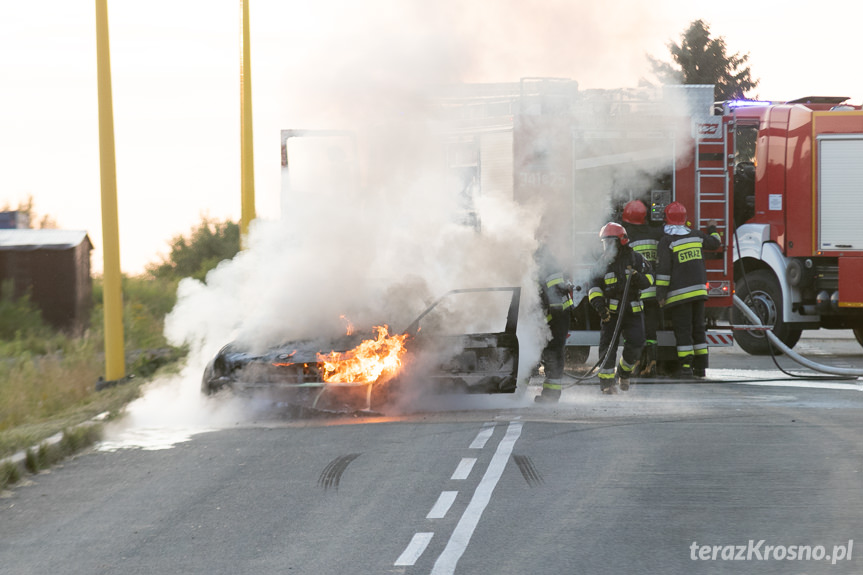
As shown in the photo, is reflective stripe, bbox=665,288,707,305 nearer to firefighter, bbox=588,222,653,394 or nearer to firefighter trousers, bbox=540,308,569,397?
firefighter, bbox=588,222,653,394

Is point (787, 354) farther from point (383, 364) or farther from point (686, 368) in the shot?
point (383, 364)

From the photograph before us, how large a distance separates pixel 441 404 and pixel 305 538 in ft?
16.0

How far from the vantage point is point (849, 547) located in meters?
5.29

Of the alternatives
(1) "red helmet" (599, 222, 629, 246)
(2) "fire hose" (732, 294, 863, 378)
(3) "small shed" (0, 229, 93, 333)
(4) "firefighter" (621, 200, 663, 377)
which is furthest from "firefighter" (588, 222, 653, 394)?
(3) "small shed" (0, 229, 93, 333)

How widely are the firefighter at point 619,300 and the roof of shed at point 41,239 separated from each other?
12.7 meters

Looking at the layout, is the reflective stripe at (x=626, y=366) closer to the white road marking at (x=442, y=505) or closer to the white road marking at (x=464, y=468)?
the white road marking at (x=464, y=468)

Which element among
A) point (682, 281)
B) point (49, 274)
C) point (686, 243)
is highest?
point (686, 243)

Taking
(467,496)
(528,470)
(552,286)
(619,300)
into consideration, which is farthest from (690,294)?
(467,496)

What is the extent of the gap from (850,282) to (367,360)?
7615 millimetres

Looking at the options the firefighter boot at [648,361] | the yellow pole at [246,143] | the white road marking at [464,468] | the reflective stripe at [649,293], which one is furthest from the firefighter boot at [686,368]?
the yellow pole at [246,143]

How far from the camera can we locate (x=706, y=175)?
1292 centimetres

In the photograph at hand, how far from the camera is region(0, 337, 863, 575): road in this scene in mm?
5316

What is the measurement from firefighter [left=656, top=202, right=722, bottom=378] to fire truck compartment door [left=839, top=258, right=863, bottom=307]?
318 cm

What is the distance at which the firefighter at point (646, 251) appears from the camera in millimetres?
12070
